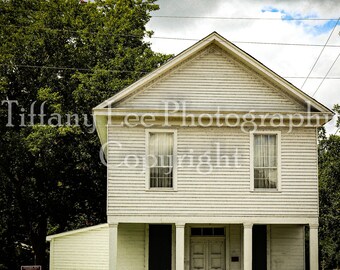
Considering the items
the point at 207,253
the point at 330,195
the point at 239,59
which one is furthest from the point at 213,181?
the point at 330,195

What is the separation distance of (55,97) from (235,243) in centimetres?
1490

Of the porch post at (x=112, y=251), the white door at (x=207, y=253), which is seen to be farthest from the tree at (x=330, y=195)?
the porch post at (x=112, y=251)

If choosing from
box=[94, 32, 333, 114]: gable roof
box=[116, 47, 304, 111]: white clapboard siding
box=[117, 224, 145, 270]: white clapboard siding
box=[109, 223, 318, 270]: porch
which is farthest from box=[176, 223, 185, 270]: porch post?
box=[94, 32, 333, 114]: gable roof

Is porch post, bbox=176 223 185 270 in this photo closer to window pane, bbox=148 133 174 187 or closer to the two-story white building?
the two-story white building

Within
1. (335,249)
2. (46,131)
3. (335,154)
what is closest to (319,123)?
(46,131)

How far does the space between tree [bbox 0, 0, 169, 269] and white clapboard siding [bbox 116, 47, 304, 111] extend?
469 inches

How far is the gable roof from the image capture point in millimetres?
19922

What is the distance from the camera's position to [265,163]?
1978 centimetres

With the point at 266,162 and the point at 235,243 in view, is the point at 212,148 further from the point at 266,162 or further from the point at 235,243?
the point at 235,243

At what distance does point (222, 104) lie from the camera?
20.4 m

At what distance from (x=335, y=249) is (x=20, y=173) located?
2352cm

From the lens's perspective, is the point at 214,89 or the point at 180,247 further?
the point at 214,89

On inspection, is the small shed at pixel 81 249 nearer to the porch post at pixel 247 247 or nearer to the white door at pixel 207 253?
the white door at pixel 207 253

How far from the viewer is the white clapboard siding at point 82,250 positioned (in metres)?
22.5
